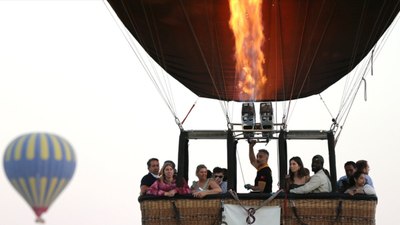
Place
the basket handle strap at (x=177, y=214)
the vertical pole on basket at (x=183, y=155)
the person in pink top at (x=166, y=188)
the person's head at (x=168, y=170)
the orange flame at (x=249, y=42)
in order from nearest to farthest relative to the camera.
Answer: the person's head at (x=168, y=170), the person in pink top at (x=166, y=188), the basket handle strap at (x=177, y=214), the vertical pole on basket at (x=183, y=155), the orange flame at (x=249, y=42)

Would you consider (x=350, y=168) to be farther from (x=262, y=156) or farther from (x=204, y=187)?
(x=204, y=187)

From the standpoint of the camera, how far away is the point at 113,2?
2075 centimetres

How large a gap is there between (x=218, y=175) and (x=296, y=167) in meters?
1.49

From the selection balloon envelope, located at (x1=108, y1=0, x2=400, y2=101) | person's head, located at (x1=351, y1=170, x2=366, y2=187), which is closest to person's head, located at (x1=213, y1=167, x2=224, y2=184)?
person's head, located at (x1=351, y1=170, x2=366, y2=187)

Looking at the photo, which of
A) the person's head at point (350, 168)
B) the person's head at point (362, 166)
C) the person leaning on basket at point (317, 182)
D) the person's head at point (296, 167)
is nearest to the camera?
the person's head at point (296, 167)

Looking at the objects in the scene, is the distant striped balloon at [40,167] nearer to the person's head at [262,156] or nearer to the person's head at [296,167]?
the person's head at [262,156]

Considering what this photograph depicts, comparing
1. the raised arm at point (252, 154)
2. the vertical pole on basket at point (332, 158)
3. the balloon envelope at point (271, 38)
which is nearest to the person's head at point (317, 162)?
the vertical pole on basket at point (332, 158)

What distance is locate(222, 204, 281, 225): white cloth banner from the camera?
662 inches

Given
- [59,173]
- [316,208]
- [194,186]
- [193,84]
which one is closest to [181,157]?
[194,186]

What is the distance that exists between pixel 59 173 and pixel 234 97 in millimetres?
3758

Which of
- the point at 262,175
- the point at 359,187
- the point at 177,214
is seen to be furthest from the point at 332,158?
the point at 177,214

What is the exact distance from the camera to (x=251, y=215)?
16.9 metres

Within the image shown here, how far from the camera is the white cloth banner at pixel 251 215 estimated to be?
55.2 feet

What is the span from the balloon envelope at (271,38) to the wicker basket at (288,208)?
457cm
